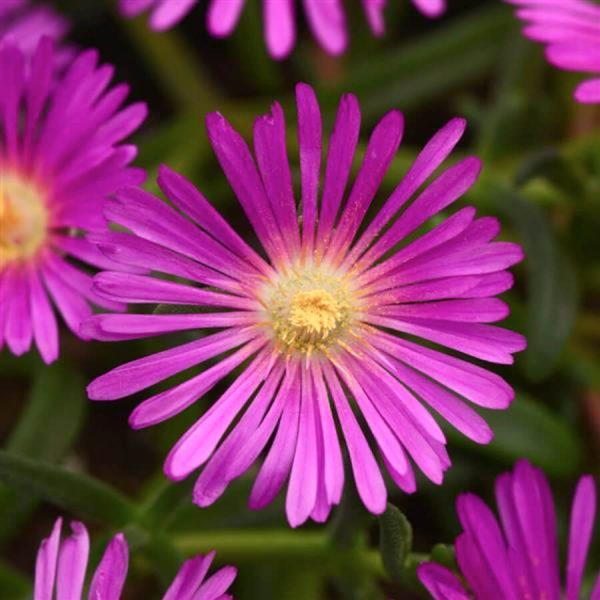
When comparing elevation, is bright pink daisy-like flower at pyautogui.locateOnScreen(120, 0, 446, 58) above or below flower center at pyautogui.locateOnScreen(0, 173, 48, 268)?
above

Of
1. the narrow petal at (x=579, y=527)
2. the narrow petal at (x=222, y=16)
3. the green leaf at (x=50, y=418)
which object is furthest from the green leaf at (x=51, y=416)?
the narrow petal at (x=579, y=527)

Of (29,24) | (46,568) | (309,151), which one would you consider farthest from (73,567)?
(29,24)

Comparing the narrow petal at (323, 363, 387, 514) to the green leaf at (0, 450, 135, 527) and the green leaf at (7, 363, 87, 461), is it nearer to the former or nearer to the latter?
the green leaf at (0, 450, 135, 527)

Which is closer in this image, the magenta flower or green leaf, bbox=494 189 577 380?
the magenta flower

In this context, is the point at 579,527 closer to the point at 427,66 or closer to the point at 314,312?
the point at 314,312

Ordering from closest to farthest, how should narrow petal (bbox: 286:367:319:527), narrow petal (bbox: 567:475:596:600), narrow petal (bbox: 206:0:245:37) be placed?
1. narrow petal (bbox: 286:367:319:527)
2. narrow petal (bbox: 567:475:596:600)
3. narrow petal (bbox: 206:0:245:37)

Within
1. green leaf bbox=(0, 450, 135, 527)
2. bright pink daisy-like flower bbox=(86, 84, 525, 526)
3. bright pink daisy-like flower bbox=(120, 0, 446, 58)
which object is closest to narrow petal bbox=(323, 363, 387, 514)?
bright pink daisy-like flower bbox=(86, 84, 525, 526)

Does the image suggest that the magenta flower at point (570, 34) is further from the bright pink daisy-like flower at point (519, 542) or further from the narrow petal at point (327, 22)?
the bright pink daisy-like flower at point (519, 542)
